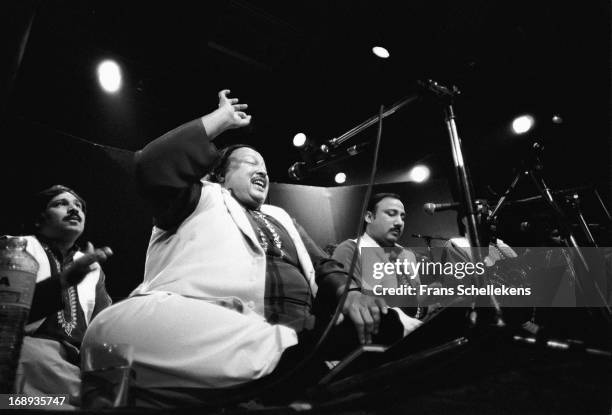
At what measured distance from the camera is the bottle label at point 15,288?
2.60ft

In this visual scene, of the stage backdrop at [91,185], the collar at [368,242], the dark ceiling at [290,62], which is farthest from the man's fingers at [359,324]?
the stage backdrop at [91,185]

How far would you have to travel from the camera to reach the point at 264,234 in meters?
1.70

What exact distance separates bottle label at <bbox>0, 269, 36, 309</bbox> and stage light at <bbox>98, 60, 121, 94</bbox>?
2.77 metres

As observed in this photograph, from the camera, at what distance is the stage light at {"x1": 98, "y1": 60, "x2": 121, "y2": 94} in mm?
3117

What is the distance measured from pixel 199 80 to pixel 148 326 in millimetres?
2733

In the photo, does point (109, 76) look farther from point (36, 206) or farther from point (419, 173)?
point (419, 173)

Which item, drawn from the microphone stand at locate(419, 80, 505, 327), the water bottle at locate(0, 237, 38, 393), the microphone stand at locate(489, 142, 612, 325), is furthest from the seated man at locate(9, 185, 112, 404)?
the microphone stand at locate(489, 142, 612, 325)

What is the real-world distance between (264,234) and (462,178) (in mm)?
811

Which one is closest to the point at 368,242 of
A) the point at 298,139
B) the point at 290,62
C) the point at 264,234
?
the point at 298,139

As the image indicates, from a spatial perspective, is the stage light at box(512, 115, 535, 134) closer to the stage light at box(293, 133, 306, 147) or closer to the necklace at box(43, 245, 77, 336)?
the stage light at box(293, 133, 306, 147)

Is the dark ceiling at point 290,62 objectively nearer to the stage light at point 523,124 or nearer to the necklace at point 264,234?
the stage light at point 523,124

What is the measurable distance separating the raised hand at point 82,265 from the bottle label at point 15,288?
2.7 inches

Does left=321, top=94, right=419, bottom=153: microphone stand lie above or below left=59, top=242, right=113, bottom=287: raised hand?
above

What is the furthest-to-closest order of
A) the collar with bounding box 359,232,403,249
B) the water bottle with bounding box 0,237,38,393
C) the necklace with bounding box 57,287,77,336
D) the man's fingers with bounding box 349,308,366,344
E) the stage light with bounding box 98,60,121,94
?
the collar with bounding box 359,232,403,249 → the stage light with bounding box 98,60,121,94 → the necklace with bounding box 57,287,77,336 → the man's fingers with bounding box 349,308,366,344 → the water bottle with bounding box 0,237,38,393
